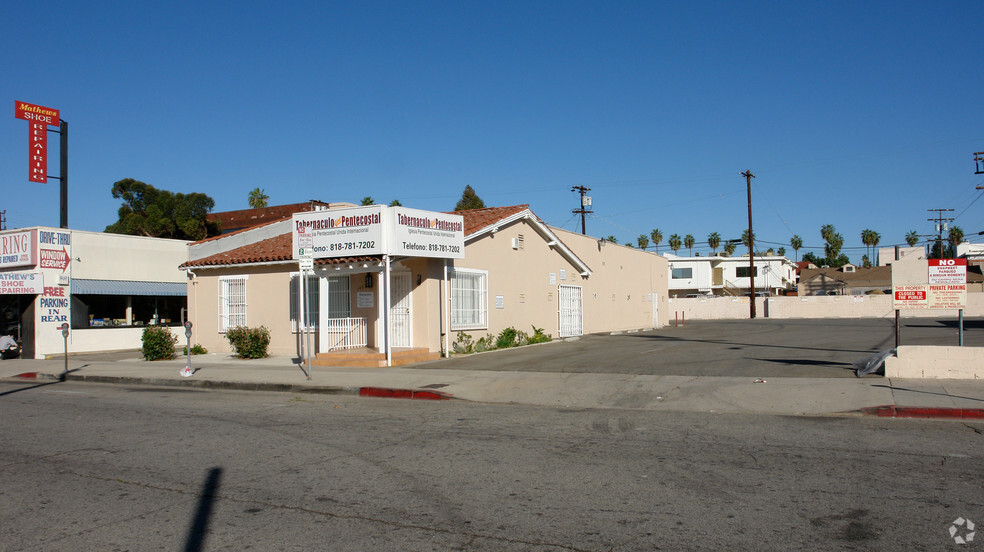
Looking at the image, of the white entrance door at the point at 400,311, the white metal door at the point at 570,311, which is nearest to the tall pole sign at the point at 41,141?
the white entrance door at the point at 400,311

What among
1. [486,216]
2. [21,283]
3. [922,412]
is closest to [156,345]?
[21,283]

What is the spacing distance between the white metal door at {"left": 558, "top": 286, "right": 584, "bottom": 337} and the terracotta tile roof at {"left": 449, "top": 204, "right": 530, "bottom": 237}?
4.64 m

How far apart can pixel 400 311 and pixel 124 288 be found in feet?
43.2

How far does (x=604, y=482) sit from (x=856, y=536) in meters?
2.26

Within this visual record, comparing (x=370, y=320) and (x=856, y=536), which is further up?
(x=370, y=320)

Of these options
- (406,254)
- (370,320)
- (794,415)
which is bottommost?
(794,415)

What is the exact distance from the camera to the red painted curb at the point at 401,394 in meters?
13.3

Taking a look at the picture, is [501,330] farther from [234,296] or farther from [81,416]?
[81,416]

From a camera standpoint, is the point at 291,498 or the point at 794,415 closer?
the point at 291,498

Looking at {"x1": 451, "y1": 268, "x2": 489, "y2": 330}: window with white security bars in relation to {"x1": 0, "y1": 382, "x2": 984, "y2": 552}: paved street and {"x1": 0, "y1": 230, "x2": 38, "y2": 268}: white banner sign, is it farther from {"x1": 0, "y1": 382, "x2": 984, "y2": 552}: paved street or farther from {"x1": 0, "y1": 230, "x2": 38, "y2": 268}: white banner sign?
{"x1": 0, "y1": 230, "x2": 38, "y2": 268}: white banner sign

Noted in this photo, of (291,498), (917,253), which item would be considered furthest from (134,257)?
(917,253)

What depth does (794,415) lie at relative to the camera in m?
10.7

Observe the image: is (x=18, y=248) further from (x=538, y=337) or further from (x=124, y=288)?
(x=538, y=337)

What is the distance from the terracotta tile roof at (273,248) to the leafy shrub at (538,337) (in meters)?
4.32
